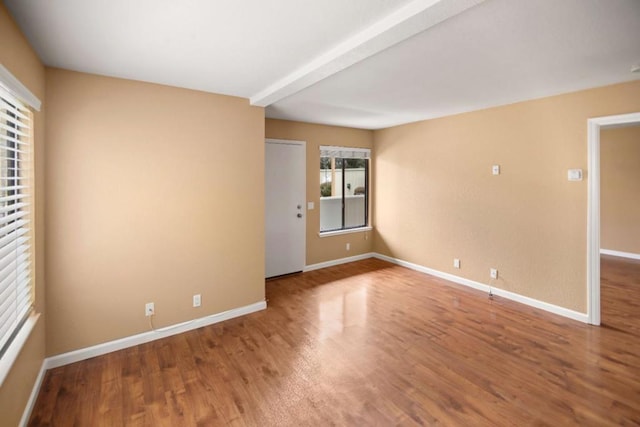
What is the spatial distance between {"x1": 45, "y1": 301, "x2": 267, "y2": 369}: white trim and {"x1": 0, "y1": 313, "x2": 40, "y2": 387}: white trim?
0.57 m

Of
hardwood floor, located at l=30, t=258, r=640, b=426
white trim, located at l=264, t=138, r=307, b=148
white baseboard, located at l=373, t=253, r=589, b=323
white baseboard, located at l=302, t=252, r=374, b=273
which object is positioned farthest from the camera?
white baseboard, located at l=302, t=252, r=374, b=273

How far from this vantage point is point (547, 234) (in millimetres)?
3531

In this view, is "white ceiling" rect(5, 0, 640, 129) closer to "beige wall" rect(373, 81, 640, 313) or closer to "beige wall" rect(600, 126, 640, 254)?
"beige wall" rect(373, 81, 640, 313)

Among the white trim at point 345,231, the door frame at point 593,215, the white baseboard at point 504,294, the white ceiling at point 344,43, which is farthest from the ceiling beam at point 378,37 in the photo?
the white baseboard at point 504,294

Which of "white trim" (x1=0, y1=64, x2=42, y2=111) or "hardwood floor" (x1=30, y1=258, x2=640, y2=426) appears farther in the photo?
"hardwood floor" (x1=30, y1=258, x2=640, y2=426)

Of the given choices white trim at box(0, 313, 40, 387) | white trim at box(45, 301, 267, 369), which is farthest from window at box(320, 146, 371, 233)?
white trim at box(0, 313, 40, 387)

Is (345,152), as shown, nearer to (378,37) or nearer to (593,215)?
(593,215)

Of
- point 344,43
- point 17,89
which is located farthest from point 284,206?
point 17,89

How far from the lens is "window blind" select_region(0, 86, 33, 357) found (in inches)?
66.6

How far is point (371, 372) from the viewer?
7.95 ft

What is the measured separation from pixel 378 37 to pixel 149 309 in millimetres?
2957

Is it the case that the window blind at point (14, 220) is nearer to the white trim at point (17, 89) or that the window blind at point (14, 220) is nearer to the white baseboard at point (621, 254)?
the white trim at point (17, 89)

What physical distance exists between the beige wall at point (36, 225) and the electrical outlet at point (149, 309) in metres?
0.72

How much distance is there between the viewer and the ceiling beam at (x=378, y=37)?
60.9 inches
